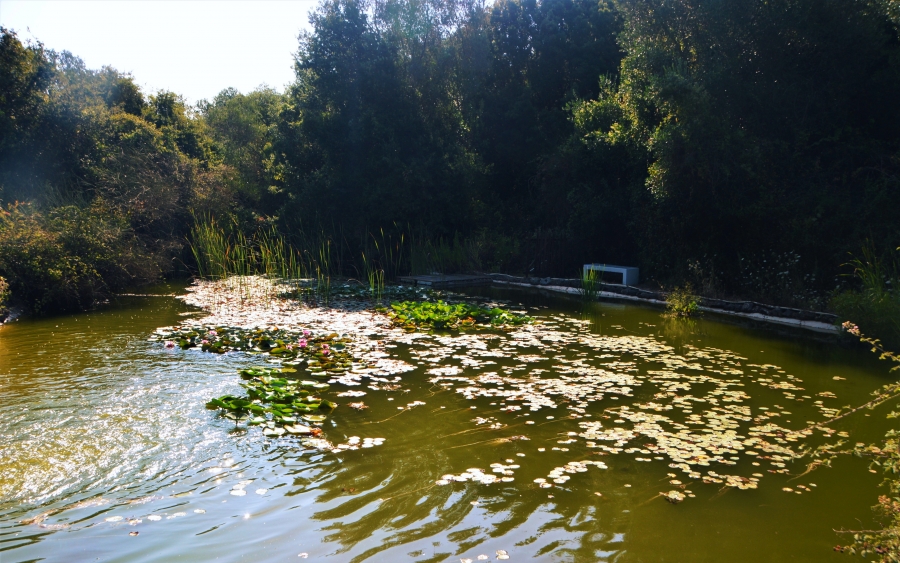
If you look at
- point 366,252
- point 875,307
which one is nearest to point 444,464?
point 875,307

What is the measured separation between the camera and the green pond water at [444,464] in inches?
120

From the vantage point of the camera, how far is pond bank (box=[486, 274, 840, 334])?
8.39 m

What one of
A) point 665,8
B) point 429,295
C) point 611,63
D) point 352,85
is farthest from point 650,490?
point 611,63

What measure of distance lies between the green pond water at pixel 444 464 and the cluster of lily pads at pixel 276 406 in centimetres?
11

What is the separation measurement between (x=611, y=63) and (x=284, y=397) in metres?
16.5

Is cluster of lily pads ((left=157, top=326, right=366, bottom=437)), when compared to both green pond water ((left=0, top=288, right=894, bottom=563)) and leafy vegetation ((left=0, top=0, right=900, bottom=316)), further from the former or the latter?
leafy vegetation ((left=0, top=0, right=900, bottom=316))

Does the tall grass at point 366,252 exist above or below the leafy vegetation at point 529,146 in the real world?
below

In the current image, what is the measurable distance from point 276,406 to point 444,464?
1.60 meters

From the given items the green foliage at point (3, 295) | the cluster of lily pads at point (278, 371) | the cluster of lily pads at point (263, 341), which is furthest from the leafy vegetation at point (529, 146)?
the cluster of lily pads at point (278, 371)

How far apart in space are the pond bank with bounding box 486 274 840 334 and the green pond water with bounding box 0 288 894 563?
185 centimetres

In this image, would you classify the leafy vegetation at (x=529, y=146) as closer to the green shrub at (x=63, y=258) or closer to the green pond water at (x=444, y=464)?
the green shrub at (x=63, y=258)

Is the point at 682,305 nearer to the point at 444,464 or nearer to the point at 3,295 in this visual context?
the point at 444,464

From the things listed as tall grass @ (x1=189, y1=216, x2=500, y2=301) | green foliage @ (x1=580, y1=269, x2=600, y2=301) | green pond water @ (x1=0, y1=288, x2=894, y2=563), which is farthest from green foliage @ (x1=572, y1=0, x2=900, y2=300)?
tall grass @ (x1=189, y1=216, x2=500, y2=301)

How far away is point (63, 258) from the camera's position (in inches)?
403
